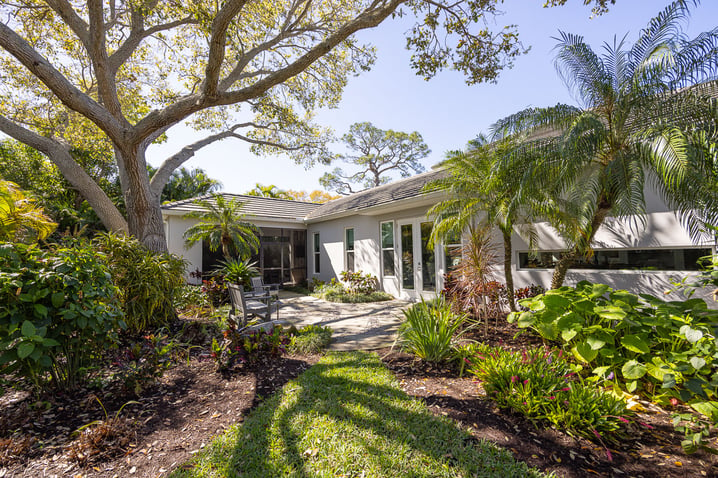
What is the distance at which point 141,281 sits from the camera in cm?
541

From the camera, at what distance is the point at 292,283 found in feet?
A: 45.8

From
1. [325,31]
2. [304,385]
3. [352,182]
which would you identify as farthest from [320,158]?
[352,182]

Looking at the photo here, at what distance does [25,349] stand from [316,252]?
11.4 metres

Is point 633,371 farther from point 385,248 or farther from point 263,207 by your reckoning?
point 263,207

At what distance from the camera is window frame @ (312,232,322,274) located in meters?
13.6

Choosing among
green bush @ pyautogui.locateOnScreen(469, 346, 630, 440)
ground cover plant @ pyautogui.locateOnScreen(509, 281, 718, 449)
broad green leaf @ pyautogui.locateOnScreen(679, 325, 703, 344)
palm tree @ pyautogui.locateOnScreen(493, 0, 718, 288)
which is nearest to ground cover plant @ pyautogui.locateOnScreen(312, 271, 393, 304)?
palm tree @ pyautogui.locateOnScreen(493, 0, 718, 288)

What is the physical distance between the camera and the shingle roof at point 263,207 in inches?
452

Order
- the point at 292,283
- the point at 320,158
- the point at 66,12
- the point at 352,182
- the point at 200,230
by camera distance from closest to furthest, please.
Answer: the point at 66,12, the point at 200,230, the point at 320,158, the point at 292,283, the point at 352,182

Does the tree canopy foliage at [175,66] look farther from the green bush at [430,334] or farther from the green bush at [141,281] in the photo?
the green bush at [430,334]

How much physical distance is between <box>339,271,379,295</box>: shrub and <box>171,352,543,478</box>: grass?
7111 millimetres

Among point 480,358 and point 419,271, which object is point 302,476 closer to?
point 480,358

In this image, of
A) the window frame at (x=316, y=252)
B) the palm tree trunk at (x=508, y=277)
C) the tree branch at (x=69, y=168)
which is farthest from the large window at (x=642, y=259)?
the tree branch at (x=69, y=168)

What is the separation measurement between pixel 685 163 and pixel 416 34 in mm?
5694

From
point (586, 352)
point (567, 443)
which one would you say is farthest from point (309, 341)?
point (586, 352)
